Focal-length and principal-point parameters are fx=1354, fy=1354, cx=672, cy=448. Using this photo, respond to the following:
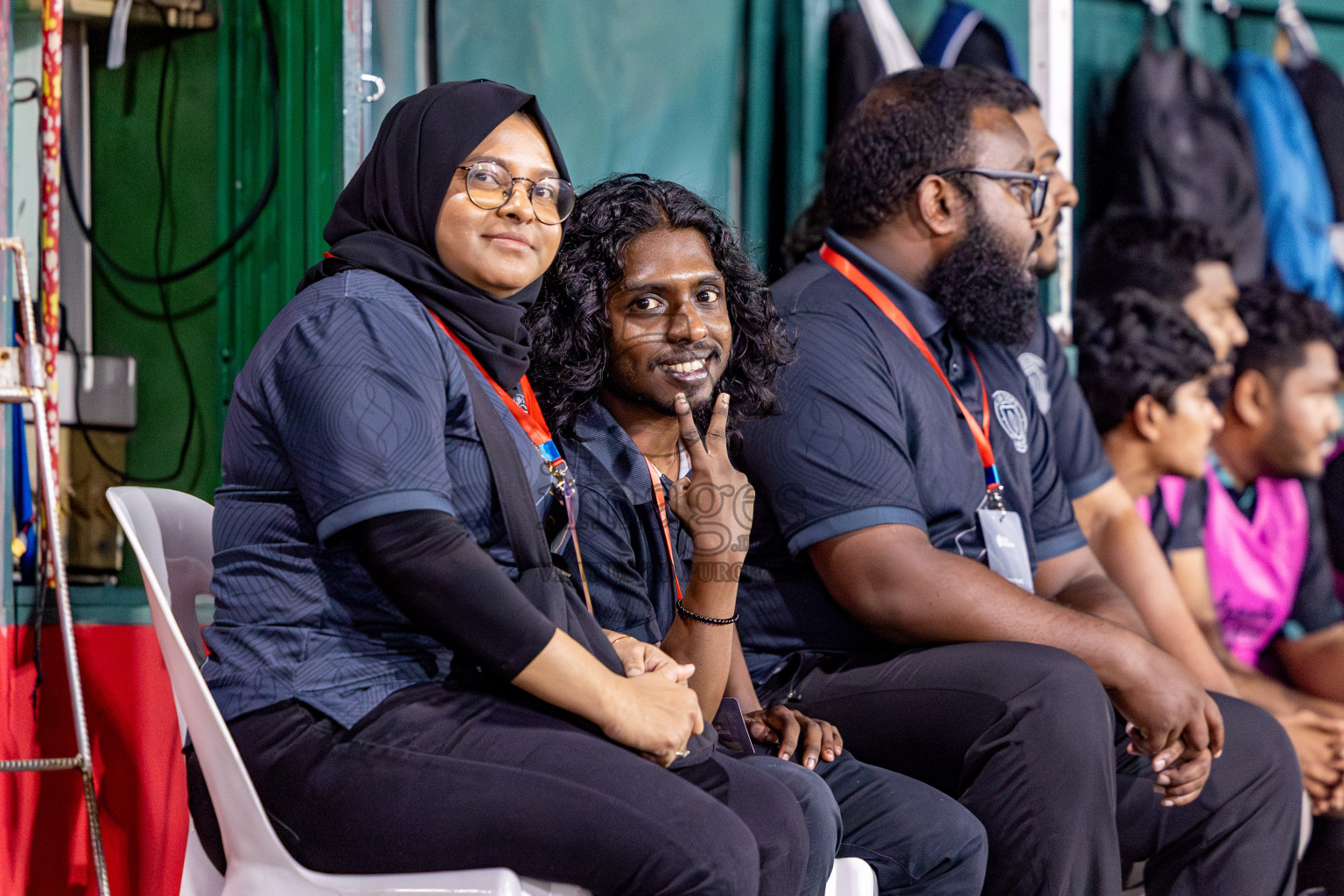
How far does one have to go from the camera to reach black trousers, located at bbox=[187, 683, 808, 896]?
62.7 inches

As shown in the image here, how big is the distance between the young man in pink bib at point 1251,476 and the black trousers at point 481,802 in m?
2.39

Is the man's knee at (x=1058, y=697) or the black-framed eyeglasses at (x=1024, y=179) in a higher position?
the black-framed eyeglasses at (x=1024, y=179)

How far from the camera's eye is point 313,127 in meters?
2.77

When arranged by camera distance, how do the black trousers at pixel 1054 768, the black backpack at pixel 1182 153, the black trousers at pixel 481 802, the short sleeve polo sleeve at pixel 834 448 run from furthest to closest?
the black backpack at pixel 1182 153 → the short sleeve polo sleeve at pixel 834 448 → the black trousers at pixel 1054 768 → the black trousers at pixel 481 802

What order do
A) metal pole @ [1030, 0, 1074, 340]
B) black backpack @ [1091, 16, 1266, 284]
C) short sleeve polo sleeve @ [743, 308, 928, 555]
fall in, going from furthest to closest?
black backpack @ [1091, 16, 1266, 284], metal pole @ [1030, 0, 1074, 340], short sleeve polo sleeve @ [743, 308, 928, 555]

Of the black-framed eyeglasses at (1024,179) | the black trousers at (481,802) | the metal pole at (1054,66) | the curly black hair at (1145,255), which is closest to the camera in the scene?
the black trousers at (481,802)

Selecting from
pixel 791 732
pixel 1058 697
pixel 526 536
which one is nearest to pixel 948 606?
pixel 1058 697

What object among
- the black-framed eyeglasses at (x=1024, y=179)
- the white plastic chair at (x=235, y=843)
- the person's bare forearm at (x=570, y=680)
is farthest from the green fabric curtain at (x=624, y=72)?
the person's bare forearm at (x=570, y=680)

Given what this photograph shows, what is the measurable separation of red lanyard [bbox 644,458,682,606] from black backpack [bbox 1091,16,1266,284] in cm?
257

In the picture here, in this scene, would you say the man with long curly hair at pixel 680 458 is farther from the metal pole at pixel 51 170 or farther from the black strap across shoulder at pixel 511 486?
the metal pole at pixel 51 170

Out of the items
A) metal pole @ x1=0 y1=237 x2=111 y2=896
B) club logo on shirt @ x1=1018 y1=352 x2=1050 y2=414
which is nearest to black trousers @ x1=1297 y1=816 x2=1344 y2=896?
club logo on shirt @ x1=1018 y1=352 x2=1050 y2=414

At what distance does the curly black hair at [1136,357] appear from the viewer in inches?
149

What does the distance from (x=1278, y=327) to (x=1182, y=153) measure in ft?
2.04

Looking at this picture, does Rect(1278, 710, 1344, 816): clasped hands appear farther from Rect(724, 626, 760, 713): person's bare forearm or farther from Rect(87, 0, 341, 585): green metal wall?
Rect(87, 0, 341, 585): green metal wall
